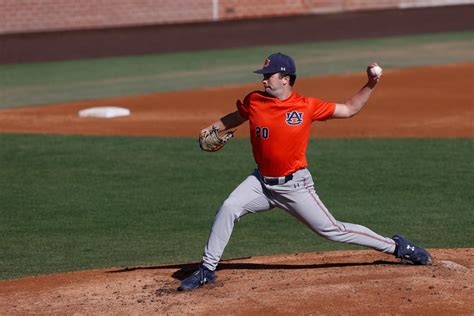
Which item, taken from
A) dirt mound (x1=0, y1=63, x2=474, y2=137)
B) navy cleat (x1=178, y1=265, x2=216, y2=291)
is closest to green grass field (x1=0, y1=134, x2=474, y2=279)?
dirt mound (x1=0, y1=63, x2=474, y2=137)

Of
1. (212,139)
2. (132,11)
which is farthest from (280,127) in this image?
(132,11)

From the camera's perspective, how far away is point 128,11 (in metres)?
30.1

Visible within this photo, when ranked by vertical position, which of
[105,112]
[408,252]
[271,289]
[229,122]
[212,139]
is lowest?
[271,289]

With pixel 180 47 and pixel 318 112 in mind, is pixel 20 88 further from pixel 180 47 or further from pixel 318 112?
pixel 318 112

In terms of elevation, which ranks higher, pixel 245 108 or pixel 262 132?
pixel 245 108

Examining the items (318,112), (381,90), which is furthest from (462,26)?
(318,112)

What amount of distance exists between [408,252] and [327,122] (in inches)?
371

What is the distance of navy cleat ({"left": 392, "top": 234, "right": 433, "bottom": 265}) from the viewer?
28.8 ft

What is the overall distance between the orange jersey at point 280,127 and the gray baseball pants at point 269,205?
12 cm

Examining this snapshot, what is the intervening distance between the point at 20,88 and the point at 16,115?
362cm

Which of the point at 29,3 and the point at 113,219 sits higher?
the point at 29,3

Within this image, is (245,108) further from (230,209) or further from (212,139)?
(230,209)

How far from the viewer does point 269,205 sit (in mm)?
8531

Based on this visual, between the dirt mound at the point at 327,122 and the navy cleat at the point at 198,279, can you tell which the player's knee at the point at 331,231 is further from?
the dirt mound at the point at 327,122
